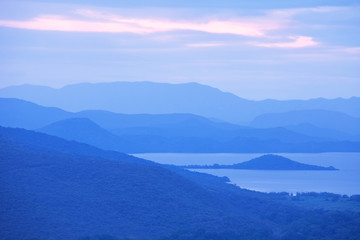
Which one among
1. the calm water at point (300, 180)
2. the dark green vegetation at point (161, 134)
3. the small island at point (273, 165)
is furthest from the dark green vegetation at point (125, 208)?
the dark green vegetation at point (161, 134)

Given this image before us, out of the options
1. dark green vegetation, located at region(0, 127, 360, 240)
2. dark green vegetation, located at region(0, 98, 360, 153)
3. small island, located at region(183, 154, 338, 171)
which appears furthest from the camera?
dark green vegetation, located at region(0, 98, 360, 153)

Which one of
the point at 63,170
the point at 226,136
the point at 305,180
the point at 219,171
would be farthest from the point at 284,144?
the point at 63,170

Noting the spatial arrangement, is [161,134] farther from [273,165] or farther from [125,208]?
[125,208]

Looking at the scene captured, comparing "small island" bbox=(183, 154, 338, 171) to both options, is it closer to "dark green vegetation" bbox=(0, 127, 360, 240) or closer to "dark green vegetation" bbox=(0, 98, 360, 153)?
"dark green vegetation" bbox=(0, 98, 360, 153)

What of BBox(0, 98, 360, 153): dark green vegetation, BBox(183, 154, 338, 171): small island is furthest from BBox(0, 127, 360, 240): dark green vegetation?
BBox(0, 98, 360, 153): dark green vegetation

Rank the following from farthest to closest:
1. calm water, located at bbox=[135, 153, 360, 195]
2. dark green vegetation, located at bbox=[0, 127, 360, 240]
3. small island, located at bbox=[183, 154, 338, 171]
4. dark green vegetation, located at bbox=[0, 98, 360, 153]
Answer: dark green vegetation, located at bbox=[0, 98, 360, 153] < small island, located at bbox=[183, 154, 338, 171] < calm water, located at bbox=[135, 153, 360, 195] < dark green vegetation, located at bbox=[0, 127, 360, 240]
